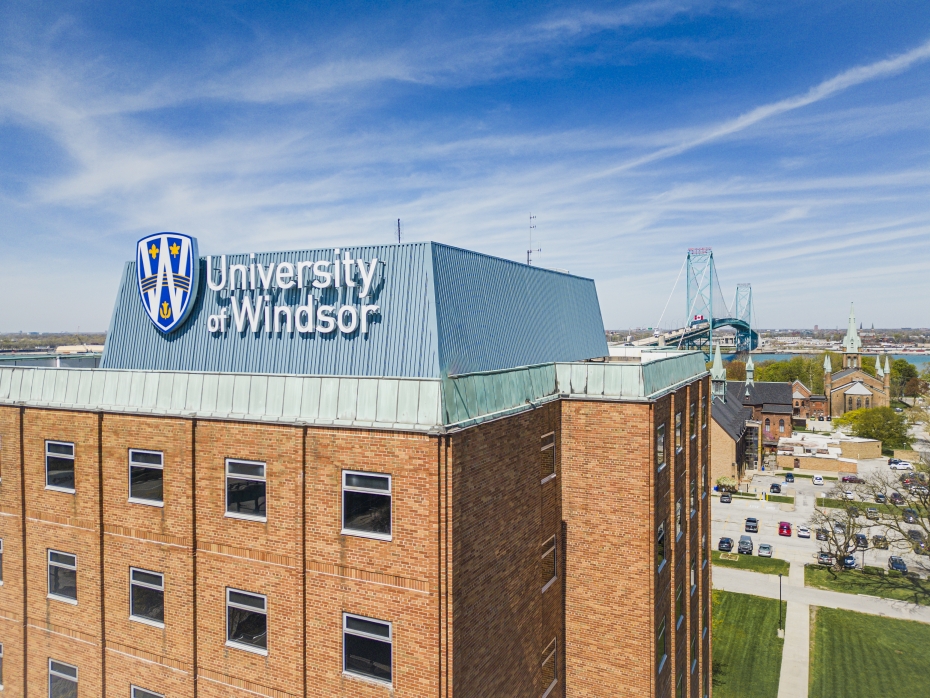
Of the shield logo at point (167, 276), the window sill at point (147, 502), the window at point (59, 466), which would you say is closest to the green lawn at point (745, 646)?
the window sill at point (147, 502)

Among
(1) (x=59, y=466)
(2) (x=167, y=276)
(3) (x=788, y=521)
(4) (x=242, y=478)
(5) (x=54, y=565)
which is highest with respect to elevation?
(2) (x=167, y=276)

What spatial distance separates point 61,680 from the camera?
18328 mm

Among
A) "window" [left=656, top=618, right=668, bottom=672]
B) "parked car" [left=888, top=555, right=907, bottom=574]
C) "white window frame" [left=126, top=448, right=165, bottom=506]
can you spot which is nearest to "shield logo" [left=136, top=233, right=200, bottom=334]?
"white window frame" [left=126, top=448, right=165, bottom=506]

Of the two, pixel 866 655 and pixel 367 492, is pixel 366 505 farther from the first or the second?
pixel 866 655

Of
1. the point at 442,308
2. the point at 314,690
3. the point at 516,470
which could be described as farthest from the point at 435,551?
the point at 442,308

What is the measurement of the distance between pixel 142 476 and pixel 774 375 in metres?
192

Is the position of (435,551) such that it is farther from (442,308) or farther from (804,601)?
(804,601)

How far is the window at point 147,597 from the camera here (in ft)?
52.8

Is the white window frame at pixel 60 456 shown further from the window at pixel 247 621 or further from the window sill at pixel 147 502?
the window at pixel 247 621

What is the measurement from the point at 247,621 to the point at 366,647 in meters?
3.71

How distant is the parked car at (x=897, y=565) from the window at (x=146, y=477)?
2542 inches

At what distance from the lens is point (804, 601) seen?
4900 cm

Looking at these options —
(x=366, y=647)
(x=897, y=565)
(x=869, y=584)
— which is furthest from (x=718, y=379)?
(x=366, y=647)

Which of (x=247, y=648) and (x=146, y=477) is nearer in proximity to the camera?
(x=247, y=648)
